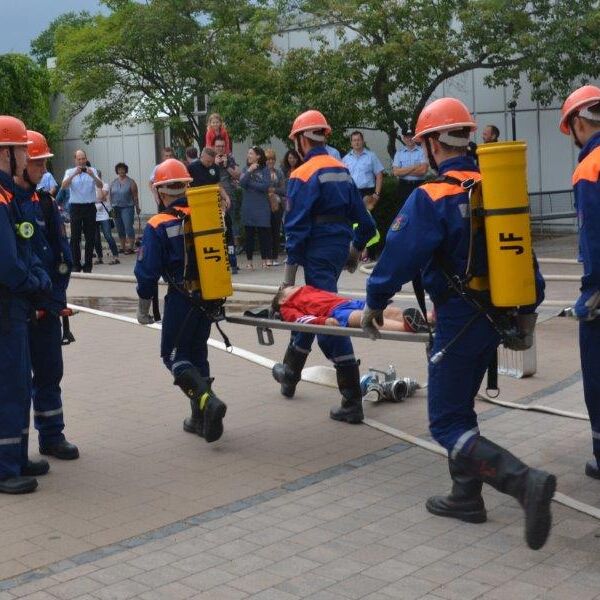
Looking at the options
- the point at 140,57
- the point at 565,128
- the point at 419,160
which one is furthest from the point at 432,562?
the point at 140,57

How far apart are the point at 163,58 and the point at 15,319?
18308 millimetres

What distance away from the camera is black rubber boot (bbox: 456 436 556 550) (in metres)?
5.21

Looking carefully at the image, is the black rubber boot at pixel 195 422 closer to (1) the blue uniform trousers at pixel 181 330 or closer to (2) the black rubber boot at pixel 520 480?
(1) the blue uniform trousers at pixel 181 330

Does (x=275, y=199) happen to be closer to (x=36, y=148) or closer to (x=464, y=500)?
(x=36, y=148)

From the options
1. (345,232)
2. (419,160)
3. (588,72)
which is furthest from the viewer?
(588,72)

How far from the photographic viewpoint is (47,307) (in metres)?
7.12

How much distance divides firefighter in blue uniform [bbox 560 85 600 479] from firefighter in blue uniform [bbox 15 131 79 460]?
3.23m

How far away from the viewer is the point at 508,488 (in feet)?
17.9

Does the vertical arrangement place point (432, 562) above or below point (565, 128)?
below

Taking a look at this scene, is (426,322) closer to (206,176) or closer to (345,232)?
(345,232)

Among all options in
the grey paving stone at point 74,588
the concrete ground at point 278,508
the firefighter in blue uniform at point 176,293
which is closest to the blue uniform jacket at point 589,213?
the concrete ground at point 278,508

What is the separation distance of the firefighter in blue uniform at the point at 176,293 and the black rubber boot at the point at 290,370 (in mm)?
1048

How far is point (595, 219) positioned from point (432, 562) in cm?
194

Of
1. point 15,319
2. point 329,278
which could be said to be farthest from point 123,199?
point 15,319
